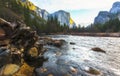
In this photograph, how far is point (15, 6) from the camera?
13550 centimetres

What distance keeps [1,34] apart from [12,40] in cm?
180

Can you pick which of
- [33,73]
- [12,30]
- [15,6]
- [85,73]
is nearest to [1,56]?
[33,73]

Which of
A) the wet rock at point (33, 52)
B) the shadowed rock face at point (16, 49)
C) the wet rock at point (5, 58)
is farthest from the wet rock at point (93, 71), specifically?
the wet rock at point (5, 58)

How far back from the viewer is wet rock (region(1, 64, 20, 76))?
796 inches

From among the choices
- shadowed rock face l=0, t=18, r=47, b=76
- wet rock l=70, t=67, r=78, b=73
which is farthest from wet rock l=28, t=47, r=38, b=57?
wet rock l=70, t=67, r=78, b=73

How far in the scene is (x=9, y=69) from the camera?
21.0m

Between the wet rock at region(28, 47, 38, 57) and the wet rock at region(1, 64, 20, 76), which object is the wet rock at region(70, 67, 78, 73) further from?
the wet rock at region(1, 64, 20, 76)

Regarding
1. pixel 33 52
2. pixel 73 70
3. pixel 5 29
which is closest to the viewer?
pixel 73 70

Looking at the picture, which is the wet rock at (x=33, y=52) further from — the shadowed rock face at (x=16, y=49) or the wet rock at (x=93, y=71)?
the wet rock at (x=93, y=71)

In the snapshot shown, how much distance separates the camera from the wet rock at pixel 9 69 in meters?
20.2

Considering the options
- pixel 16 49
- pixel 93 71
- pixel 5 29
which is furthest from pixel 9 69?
pixel 93 71

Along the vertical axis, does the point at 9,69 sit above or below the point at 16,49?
below

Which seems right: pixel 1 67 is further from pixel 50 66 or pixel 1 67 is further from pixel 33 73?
pixel 50 66

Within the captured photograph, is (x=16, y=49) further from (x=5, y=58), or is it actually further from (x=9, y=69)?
(x=9, y=69)
